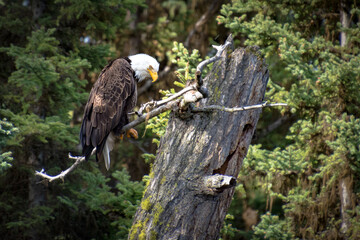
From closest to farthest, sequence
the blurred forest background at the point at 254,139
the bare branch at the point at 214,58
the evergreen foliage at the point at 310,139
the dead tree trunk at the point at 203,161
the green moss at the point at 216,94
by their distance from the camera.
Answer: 1. the bare branch at the point at 214,58
2. the dead tree trunk at the point at 203,161
3. the green moss at the point at 216,94
4. the evergreen foliage at the point at 310,139
5. the blurred forest background at the point at 254,139

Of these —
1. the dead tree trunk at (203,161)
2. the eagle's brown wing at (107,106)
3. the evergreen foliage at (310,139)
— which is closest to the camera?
the dead tree trunk at (203,161)

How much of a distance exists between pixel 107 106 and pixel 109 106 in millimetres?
24

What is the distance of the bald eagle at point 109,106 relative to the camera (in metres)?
5.59

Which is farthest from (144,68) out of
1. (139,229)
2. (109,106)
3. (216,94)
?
(139,229)

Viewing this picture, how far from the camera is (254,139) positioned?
26.3 ft

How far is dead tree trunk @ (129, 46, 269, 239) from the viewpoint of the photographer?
4031mm

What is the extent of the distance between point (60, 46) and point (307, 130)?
4396mm

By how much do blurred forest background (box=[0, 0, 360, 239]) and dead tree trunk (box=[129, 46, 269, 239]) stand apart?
104cm

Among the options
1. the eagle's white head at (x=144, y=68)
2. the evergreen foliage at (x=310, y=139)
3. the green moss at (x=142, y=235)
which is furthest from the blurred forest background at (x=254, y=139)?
the green moss at (x=142, y=235)

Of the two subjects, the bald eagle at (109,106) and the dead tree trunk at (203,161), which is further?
the bald eagle at (109,106)

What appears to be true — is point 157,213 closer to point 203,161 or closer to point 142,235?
A: point 142,235

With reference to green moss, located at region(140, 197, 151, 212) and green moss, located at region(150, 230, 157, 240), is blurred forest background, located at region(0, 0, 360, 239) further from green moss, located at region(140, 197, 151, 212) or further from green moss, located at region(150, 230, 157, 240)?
green moss, located at region(150, 230, 157, 240)

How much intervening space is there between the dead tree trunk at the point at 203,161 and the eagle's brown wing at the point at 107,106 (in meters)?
1.53

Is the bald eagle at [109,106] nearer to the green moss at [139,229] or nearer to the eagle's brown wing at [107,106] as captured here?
the eagle's brown wing at [107,106]
